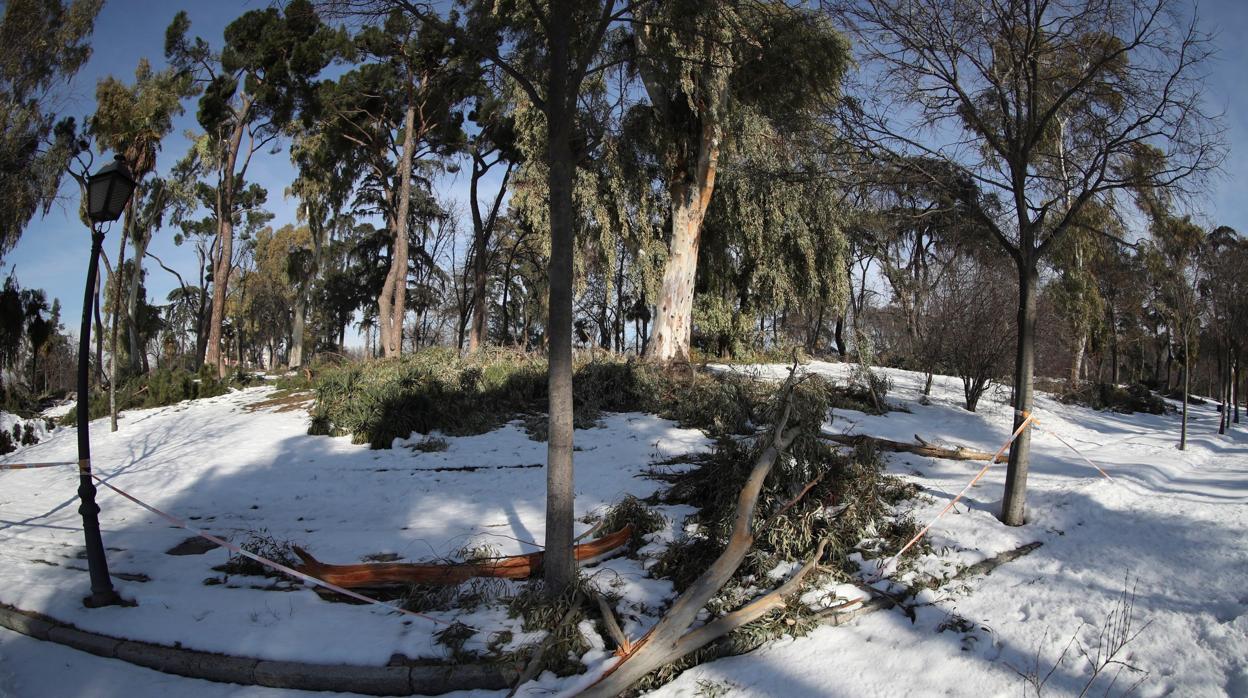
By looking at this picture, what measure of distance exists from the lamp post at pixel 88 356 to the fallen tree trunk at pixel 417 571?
1.29 meters

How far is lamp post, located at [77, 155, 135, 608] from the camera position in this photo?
15.5 ft

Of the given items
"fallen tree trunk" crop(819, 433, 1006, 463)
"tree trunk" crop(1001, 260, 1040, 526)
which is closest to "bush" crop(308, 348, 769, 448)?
"fallen tree trunk" crop(819, 433, 1006, 463)

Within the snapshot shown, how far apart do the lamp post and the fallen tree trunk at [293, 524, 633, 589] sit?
129 cm

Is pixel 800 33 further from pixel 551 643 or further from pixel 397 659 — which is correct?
pixel 397 659

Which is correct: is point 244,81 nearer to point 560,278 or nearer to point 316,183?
point 316,183

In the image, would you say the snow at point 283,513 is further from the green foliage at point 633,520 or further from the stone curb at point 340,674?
the green foliage at point 633,520

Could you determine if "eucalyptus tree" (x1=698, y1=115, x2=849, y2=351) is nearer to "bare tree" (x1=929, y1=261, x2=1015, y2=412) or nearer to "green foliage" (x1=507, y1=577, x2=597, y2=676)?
"bare tree" (x1=929, y1=261, x2=1015, y2=412)

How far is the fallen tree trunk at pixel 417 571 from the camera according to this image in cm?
509

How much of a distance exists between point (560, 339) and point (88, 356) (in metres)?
3.74

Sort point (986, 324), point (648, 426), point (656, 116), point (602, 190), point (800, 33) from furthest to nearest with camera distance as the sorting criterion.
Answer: point (602, 190), point (656, 116), point (986, 324), point (648, 426), point (800, 33)

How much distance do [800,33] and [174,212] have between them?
30.4m

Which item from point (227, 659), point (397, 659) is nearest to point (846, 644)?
point (397, 659)

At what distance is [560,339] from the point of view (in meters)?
4.60

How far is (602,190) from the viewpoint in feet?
57.9
